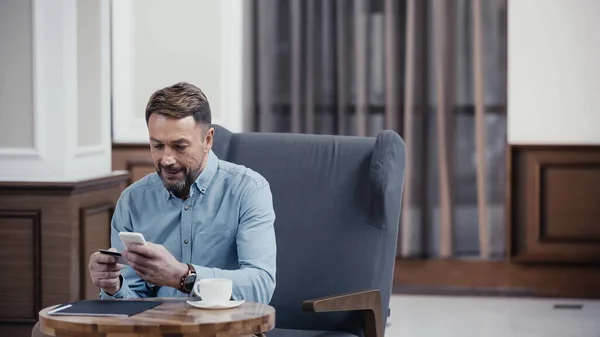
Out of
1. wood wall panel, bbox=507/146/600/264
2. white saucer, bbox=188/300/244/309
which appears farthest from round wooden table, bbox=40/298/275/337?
wood wall panel, bbox=507/146/600/264

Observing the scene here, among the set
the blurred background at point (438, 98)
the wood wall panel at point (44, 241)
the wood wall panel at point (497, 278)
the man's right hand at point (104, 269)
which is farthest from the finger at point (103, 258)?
the wood wall panel at point (497, 278)

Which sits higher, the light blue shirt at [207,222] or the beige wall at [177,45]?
the beige wall at [177,45]

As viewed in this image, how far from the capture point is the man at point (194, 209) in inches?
92.9

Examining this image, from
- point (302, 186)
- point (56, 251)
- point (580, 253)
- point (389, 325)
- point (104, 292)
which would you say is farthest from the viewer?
point (580, 253)

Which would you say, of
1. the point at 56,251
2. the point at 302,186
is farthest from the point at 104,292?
the point at 56,251

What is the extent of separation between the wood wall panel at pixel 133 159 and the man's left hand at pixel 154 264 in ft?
12.5

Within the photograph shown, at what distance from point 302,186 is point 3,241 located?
1707 millimetres

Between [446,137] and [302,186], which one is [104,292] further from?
[446,137]

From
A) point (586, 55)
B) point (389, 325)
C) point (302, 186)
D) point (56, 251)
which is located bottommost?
point (389, 325)

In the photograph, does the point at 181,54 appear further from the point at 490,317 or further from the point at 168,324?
the point at 168,324

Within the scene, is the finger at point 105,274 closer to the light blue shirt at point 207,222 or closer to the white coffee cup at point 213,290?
the light blue shirt at point 207,222

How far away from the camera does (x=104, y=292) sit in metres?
2.32

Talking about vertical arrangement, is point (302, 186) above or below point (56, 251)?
above

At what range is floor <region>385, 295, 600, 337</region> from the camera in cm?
484
